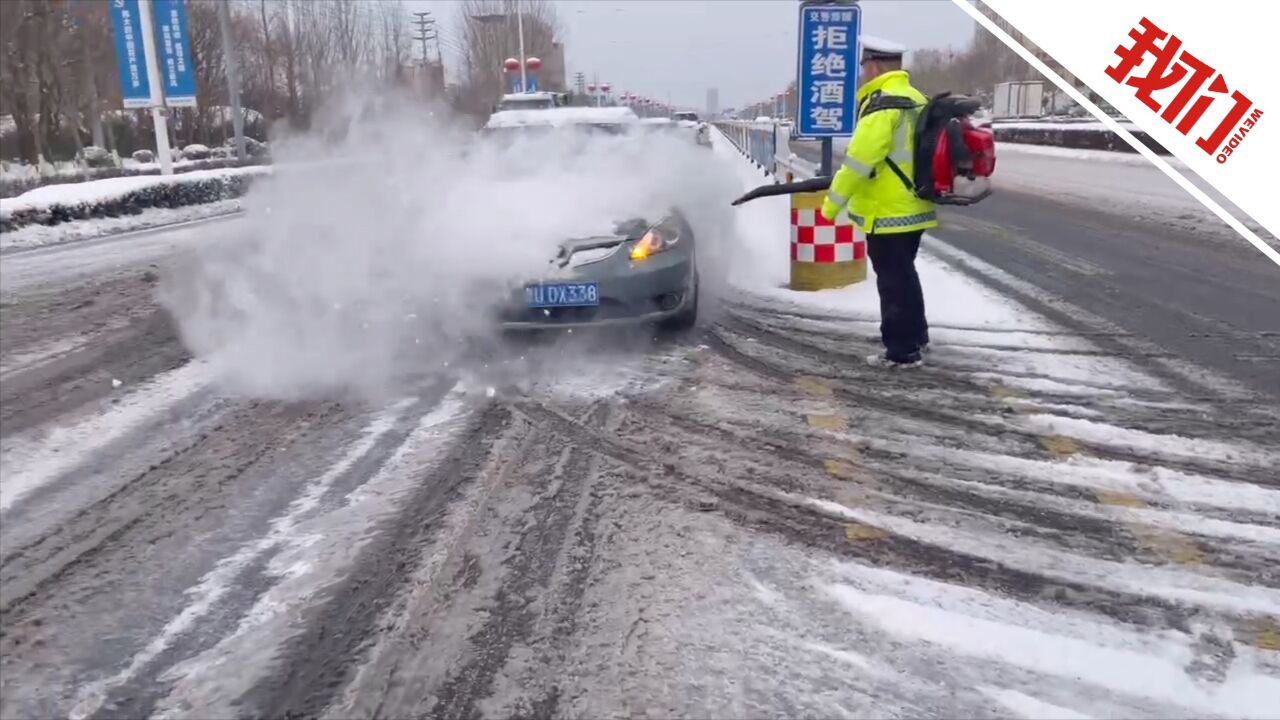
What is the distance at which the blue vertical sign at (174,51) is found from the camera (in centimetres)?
2023

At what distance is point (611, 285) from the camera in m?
5.70

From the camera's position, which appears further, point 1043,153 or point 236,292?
point 1043,153

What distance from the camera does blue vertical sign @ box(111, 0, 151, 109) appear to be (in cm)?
1988

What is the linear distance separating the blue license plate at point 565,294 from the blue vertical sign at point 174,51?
62.1 feet

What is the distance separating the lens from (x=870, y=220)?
211 inches

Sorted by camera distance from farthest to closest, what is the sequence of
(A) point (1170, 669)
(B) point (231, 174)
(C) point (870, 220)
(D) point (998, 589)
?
(B) point (231, 174)
(C) point (870, 220)
(D) point (998, 589)
(A) point (1170, 669)

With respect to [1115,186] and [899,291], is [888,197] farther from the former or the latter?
[1115,186]

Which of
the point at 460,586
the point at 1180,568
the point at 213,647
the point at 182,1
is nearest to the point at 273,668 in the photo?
the point at 213,647

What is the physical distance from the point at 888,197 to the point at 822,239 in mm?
2279

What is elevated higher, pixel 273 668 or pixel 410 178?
pixel 410 178

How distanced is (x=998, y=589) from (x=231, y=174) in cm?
2296

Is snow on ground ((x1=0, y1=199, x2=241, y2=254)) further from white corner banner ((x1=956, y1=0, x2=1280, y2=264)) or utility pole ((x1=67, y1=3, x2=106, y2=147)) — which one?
utility pole ((x1=67, y1=3, x2=106, y2=147))

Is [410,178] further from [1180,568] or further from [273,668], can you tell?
[1180,568]

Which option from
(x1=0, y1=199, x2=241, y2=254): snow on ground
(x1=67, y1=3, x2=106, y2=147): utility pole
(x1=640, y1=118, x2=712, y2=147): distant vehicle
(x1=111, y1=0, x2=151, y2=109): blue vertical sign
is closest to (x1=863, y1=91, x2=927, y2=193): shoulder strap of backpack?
(x1=640, y1=118, x2=712, y2=147): distant vehicle
